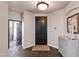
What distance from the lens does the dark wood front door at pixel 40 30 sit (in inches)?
208

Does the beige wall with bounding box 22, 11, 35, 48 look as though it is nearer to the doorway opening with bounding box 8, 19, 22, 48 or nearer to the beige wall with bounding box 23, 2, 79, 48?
the beige wall with bounding box 23, 2, 79, 48

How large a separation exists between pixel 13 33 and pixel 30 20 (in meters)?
1.29

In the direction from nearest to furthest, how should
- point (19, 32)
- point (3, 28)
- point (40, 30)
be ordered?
point (3, 28) → point (40, 30) → point (19, 32)

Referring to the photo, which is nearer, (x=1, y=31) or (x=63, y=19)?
(x=1, y=31)

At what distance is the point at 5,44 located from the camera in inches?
113

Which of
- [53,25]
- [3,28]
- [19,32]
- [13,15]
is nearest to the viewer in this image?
[3,28]

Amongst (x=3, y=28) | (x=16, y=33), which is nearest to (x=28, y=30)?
(x=16, y=33)

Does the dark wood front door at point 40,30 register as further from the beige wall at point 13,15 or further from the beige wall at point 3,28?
the beige wall at point 3,28

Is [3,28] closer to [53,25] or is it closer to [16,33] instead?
[53,25]

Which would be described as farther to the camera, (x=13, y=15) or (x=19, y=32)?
(x=19, y=32)

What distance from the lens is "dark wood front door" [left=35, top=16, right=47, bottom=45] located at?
5.29 metres

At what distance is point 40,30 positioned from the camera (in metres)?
5.44

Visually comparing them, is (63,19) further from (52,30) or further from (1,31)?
(1,31)

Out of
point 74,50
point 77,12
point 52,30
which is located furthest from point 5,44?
point 52,30
